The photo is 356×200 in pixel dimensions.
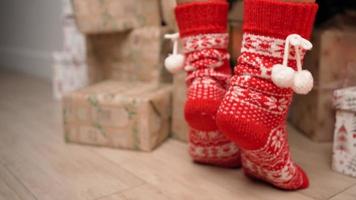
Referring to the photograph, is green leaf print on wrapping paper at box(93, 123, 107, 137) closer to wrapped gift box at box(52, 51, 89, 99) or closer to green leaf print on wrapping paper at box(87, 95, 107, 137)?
green leaf print on wrapping paper at box(87, 95, 107, 137)

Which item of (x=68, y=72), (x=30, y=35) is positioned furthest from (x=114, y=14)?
(x=30, y=35)

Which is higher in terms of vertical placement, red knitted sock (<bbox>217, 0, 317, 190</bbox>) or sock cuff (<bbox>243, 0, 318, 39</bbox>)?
sock cuff (<bbox>243, 0, 318, 39</bbox>)

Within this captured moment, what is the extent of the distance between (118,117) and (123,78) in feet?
0.88

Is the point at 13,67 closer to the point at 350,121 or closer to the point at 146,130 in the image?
the point at 146,130

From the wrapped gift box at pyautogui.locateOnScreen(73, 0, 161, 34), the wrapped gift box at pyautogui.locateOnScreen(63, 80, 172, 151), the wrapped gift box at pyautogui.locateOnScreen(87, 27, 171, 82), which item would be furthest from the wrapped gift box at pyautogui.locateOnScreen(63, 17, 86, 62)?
the wrapped gift box at pyautogui.locateOnScreen(63, 80, 172, 151)

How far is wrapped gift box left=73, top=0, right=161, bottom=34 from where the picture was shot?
1112mm

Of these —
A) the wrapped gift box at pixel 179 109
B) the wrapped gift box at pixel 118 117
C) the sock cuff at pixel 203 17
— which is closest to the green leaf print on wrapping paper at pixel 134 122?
the wrapped gift box at pixel 118 117

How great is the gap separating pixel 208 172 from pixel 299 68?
12.4 inches

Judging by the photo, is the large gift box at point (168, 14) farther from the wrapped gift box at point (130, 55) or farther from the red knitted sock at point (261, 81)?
the red knitted sock at point (261, 81)

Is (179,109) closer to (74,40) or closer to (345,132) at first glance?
(345,132)

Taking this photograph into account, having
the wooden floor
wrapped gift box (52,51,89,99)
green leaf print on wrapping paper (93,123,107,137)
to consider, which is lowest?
the wooden floor

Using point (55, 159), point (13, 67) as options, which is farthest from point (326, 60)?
point (13, 67)

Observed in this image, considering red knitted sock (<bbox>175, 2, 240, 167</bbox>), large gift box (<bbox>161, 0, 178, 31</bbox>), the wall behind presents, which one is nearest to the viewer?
red knitted sock (<bbox>175, 2, 240, 167</bbox>)

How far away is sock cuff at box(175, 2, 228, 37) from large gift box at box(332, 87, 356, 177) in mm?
282
